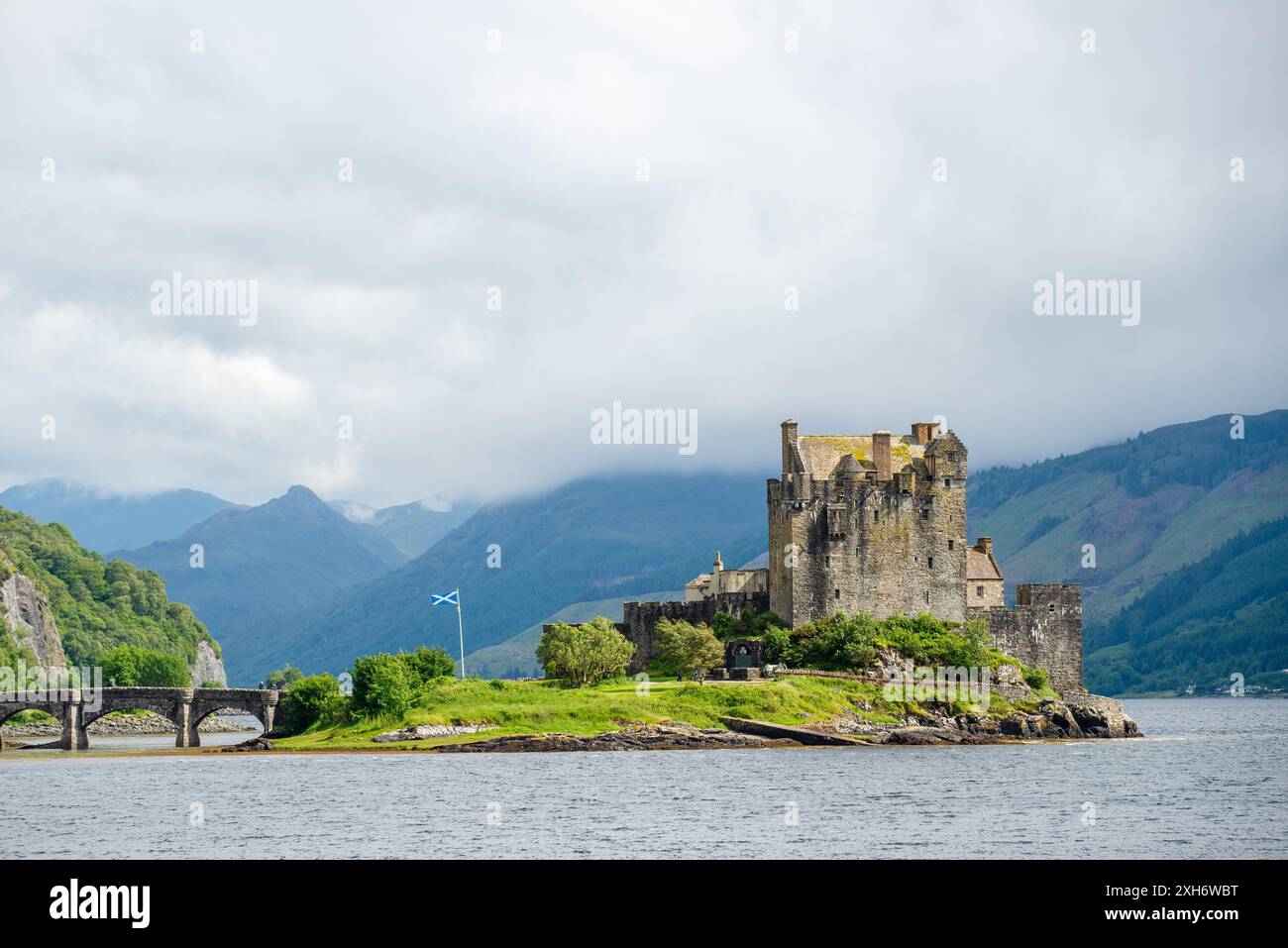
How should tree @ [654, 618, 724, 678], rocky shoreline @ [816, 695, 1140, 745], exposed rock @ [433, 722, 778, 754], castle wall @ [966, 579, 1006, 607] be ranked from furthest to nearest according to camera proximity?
castle wall @ [966, 579, 1006, 607] < tree @ [654, 618, 724, 678] < rocky shoreline @ [816, 695, 1140, 745] < exposed rock @ [433, 722, 778, 754]

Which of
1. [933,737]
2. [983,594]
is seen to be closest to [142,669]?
[983,594]

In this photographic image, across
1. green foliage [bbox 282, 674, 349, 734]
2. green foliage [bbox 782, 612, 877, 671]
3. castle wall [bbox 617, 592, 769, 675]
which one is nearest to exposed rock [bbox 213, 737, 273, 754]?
green foliage [bbox 282, 674, 349, 734]

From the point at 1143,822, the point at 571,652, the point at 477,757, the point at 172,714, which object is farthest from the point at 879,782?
the point at 172,714

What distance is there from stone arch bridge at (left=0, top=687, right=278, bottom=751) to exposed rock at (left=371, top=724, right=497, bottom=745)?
27627mm

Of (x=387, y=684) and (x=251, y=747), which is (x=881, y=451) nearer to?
(x=387, y=684)

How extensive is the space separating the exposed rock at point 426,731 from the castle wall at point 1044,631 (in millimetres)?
39183

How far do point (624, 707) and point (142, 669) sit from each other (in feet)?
330

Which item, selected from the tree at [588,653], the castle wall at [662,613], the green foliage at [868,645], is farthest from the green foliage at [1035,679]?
the tree at [588,653]

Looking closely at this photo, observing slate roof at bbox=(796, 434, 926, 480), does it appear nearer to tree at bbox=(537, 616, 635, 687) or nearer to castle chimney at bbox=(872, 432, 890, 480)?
castle chimney at bbox=(872, 432, 890, 480)

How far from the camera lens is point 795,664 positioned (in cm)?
11356

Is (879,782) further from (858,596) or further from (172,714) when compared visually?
(172,714)

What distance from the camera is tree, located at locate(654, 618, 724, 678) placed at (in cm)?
11400

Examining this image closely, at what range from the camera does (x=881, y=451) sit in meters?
120
